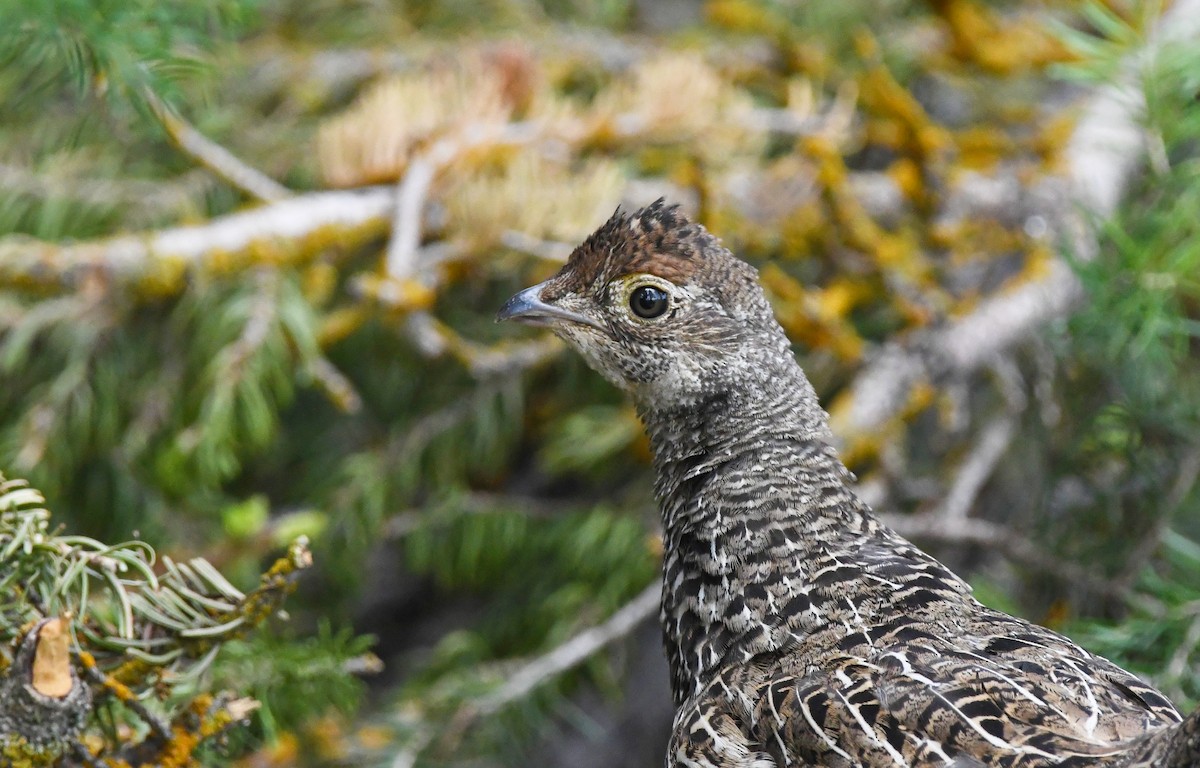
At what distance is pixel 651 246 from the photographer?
2.45 m

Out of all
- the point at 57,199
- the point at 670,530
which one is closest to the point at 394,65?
the point at 57,199

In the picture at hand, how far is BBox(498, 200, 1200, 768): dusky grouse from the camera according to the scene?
1.85m

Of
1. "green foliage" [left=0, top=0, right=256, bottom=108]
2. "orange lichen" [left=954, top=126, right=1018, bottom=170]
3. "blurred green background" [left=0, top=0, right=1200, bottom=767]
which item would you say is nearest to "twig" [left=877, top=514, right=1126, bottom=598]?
"blurred green background" [left=0, top=0, right=1200, bottom=767]

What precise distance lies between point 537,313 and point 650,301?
25 centimetres

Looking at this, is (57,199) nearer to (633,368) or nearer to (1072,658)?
(633,368)

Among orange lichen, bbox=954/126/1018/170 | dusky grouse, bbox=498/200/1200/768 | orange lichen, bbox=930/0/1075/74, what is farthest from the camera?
orange lichen, bbox=930/0/1075/74

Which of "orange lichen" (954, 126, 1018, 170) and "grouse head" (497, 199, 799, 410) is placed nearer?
"grouse head" (497, 199, 799, 410)

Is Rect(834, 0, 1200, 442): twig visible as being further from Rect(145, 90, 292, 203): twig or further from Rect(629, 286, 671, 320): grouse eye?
Rect(145, 90, 292, 203): twig

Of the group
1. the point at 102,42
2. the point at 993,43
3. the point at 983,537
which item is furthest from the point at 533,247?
the point at 993,43

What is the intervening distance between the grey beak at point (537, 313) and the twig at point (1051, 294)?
0.92m

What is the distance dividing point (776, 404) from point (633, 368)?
1.06 feet

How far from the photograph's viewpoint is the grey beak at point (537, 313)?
248cm

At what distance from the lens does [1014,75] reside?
4.35 m

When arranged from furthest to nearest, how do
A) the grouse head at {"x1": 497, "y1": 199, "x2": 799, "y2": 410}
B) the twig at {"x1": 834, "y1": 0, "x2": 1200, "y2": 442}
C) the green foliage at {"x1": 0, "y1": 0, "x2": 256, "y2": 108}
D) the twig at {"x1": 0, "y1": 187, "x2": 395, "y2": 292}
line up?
the twig at {"x1": 834, "y1": 0, "x2": 1200, "y2": 442} < the twig at {"x1": 0, "y1": 187, "x2": 395, "y2": 292} < the grouse head at {"x1": 497, "y1": 199, "x2": 799, "y2": 410} < the green foliage at {"x1": 0, "y1": 0, "x2": 256, "y2": 108}
